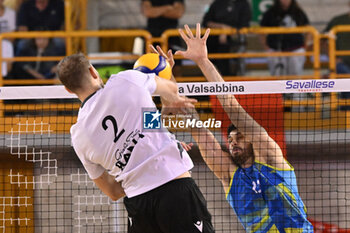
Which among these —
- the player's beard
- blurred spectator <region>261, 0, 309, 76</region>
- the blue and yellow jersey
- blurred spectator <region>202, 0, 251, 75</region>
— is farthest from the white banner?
blurred spectator <region>261, 0, 309, 76</region>

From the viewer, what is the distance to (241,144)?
5.27m

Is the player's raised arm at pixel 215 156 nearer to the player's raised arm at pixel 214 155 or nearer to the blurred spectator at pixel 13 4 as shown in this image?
the player's raised arm at pixel 214 155

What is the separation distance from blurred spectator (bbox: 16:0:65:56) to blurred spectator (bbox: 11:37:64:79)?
0.15 metres

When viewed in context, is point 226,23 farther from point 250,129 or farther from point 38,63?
point 250,129

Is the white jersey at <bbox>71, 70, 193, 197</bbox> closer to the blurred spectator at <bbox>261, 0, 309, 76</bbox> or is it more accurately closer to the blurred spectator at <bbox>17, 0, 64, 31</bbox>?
the blurred spectator at <bbox>261, 0, 309, 76</bbox>

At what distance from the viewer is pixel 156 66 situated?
452 cm

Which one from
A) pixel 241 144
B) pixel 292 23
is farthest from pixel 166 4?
pixel 241 144

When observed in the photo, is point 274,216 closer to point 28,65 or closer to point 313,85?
point 313,85

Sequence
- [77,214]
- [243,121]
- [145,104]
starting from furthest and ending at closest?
[77,214] < [243,121] < [145,104]

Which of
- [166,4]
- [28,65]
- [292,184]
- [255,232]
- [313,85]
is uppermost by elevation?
[166,4]

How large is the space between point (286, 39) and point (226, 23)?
38.5 inches

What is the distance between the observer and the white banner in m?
5.13

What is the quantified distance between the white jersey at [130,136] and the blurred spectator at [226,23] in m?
5.02

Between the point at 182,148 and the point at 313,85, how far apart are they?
5.30 ft
